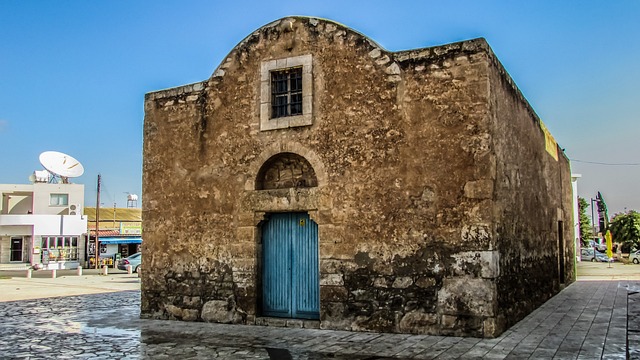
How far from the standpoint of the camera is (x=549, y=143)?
15047 millimetres

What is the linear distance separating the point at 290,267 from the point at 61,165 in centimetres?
3412

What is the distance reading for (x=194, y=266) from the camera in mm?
10523

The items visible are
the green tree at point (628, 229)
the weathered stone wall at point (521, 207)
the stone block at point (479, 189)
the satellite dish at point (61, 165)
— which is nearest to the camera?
the stone block at point (479, 189)

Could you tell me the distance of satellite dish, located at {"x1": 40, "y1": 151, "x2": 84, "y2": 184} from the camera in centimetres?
3756

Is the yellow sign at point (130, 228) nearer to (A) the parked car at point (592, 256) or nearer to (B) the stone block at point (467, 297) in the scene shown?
(A) the parked car at point (592, 256)

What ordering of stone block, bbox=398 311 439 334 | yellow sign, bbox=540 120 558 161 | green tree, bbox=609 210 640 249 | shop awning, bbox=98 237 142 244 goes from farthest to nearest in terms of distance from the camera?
1. green tree, bbox=609 210 640 249
2. shop awning, bbox=98 237 142 244
3. yellow sign, bbox=540 120 558 161
4. stone block, bbox=398 311 439 334

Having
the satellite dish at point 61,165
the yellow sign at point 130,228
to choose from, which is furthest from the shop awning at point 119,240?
the satellite dish at point 61,165

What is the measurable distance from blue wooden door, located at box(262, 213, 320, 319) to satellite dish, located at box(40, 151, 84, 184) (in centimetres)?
3267

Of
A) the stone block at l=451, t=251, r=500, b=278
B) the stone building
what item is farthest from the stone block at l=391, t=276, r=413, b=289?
the stone block at l=451, t=251, r=500, b=278

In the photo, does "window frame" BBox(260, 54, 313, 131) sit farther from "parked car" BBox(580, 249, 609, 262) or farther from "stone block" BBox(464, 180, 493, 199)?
"parked car" BBox(580, 249, 609, 262)

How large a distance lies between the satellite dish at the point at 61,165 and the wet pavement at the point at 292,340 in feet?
95.6

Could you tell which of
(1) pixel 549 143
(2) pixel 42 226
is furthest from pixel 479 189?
(2) pixel 42 226

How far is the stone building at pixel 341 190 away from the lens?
27.6ft

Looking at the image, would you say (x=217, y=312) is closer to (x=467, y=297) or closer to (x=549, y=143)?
(x=467, y=297)
